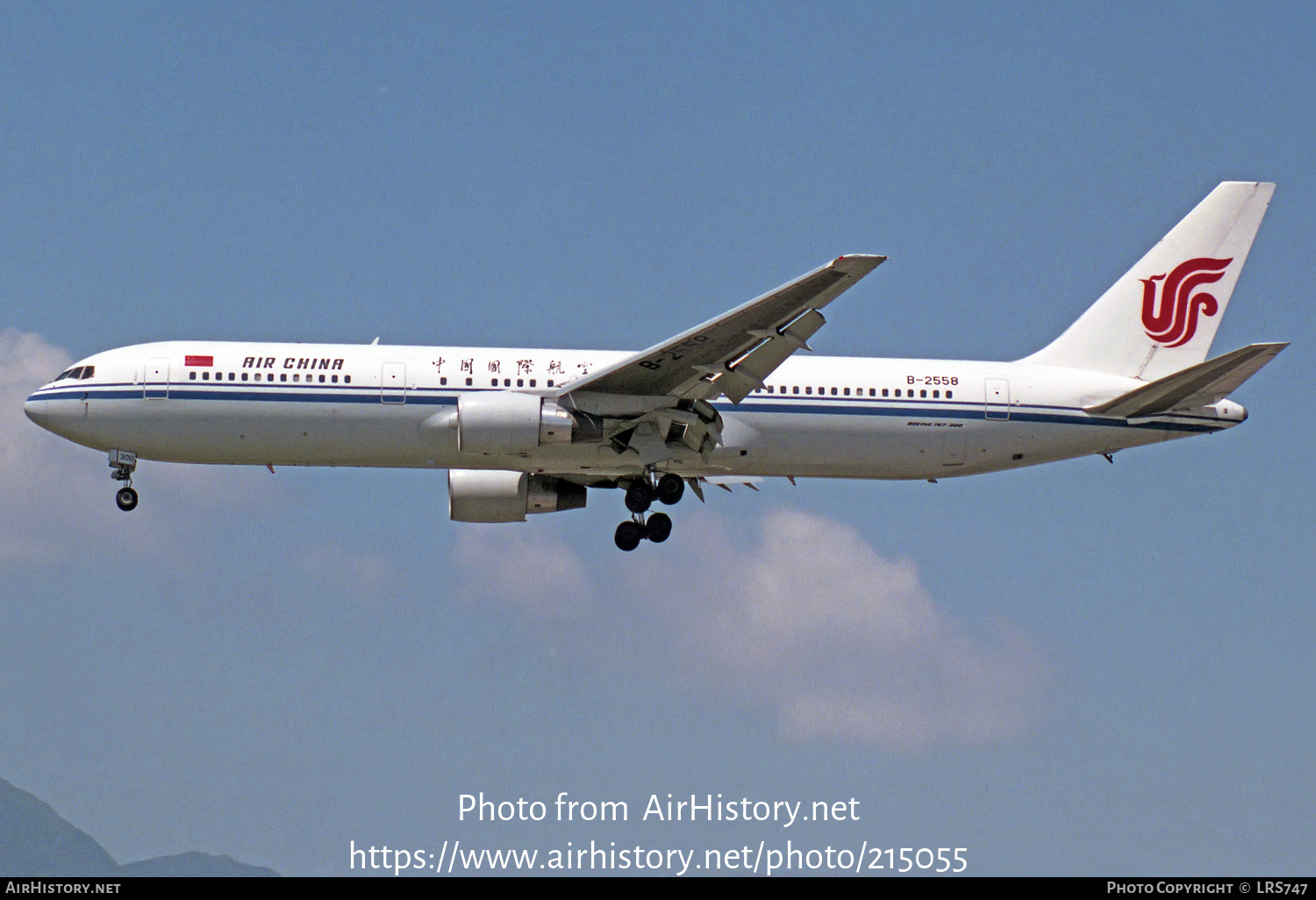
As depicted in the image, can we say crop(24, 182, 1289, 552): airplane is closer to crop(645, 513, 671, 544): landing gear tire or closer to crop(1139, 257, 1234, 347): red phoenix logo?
crop(645, 513, 671, 544): landing gear tire

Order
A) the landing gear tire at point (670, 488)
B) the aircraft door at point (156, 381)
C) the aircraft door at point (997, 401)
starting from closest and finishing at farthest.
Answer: the aircraft door at point (156, 381), the aircraft door at point (997, 401), the landing gear tire at point (670, 488)

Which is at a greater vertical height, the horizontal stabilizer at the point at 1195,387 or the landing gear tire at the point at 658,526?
the horizontal stabilizer at the point at 1195,387

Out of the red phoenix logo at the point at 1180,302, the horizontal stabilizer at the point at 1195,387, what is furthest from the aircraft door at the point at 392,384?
the red phoenix logo at the point at 1180,302

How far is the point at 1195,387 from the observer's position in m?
34.7

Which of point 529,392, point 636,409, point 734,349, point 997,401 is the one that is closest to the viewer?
point 734,349

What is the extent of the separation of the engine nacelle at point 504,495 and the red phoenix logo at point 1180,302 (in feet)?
51.5

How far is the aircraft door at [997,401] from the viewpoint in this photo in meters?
36.0

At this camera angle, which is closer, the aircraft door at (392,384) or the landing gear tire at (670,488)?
the aircraft door at (392,384)

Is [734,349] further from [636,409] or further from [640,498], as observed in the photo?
[640,498]

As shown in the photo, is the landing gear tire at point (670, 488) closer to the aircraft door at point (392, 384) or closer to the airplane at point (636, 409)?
the airplane at point (636, 409)

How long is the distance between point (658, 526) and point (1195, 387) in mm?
13226

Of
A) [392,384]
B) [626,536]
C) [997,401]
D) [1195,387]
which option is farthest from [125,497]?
[1195,387]
